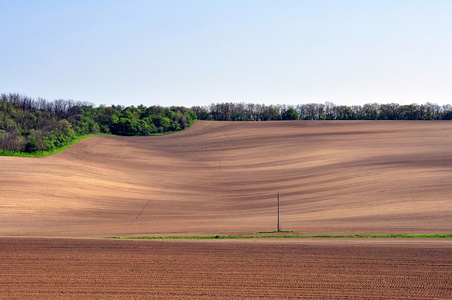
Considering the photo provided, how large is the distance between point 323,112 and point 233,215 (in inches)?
2692

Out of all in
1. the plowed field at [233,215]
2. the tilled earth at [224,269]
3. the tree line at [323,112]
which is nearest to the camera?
the tilled earth at [224,269]

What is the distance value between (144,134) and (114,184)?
35878mm

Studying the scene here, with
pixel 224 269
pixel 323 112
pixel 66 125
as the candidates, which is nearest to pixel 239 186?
pixel 224 269

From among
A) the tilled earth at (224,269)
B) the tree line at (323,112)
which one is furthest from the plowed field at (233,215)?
the tree line at (323,112)

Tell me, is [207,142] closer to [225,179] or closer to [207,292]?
[225,179]

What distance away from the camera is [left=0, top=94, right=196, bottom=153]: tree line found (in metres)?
52.3

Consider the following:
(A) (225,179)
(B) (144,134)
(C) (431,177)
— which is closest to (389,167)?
(C) (431,177)

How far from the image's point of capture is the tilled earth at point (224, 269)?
13984mm

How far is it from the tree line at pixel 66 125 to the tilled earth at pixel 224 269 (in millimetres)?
34715

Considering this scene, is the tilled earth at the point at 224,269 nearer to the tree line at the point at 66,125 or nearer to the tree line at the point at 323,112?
the tree line at the point at 66,125

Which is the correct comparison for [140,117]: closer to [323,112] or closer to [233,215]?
[323,112]

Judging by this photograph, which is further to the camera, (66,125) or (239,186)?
(66,125)

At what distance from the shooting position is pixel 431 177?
3584cm

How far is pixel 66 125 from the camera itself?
63.0 metres
